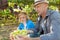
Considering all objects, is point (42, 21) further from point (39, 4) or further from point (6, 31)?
point (6, 31)

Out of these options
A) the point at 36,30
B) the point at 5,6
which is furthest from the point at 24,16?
the point at 5,6

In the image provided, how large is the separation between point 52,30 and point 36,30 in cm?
71

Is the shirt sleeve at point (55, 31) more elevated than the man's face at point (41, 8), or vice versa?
the man's face at point (41, 8)

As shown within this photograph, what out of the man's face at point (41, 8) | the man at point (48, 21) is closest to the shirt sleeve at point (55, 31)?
the man at point (48, 21)

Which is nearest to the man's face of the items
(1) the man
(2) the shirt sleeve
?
(1) the man

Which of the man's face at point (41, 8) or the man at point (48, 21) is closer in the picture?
the man at point (48, 21)

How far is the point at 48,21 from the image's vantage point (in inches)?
103

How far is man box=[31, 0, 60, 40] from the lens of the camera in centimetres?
234

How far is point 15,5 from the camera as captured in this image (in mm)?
8273

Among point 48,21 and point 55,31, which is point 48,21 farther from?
point 55,31

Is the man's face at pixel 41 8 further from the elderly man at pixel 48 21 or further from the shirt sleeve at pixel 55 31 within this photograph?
the shirt sleeve at pixel 55 31

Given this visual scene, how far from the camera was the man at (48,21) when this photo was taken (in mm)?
2342

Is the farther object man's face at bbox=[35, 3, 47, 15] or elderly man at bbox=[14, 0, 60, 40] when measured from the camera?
man's face at bbox=[35, 3, 47, 15]

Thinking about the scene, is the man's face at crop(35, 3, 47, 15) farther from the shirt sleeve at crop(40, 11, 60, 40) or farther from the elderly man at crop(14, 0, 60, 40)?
the shirt sleeve at crop(40, 11, 60, 40)
